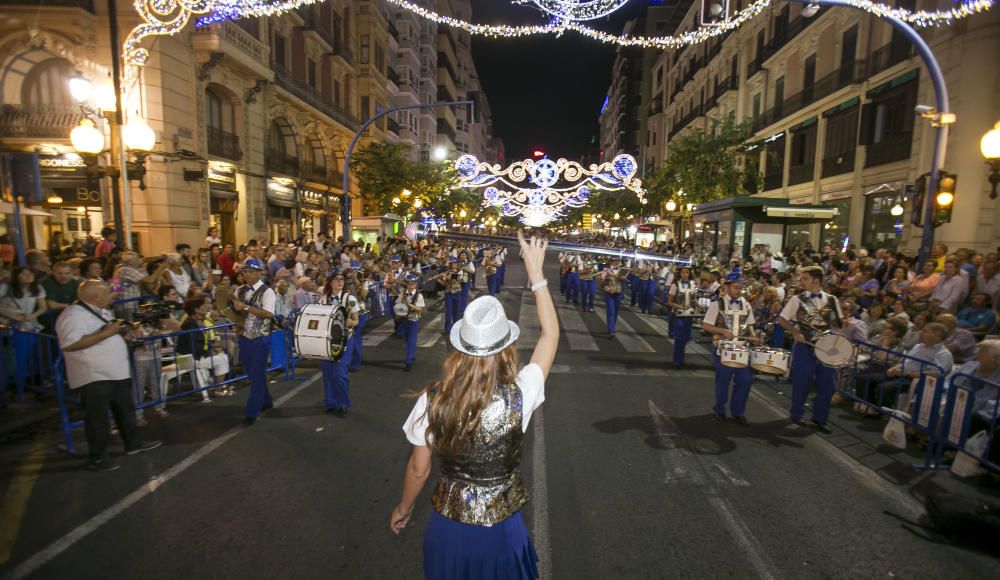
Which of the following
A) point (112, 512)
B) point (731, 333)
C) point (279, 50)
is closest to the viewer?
point (112, 512)

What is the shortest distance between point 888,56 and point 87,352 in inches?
1012

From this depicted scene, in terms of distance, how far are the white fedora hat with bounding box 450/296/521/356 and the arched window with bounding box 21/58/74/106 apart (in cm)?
2066

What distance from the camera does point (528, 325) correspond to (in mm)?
13359

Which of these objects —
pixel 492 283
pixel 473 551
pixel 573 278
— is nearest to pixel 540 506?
pixel 473 551

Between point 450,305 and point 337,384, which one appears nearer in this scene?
point 337,384

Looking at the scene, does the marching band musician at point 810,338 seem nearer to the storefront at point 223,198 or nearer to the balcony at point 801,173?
the storefront at point 223,198

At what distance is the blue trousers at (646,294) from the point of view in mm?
15953

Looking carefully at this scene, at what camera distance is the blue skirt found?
2.18m

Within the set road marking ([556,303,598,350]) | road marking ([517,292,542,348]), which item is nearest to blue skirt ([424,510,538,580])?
road marking ([517,292,542,348])

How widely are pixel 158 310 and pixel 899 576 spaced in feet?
27.4

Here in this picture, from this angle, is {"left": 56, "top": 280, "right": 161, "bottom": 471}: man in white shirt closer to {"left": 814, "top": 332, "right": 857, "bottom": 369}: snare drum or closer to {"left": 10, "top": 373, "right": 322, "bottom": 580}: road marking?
{"left": 10, "top": 373, "right": 322, "bottom": 580}: road marking

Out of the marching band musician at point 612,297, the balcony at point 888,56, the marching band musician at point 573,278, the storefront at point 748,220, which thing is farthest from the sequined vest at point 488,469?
the balcony at point 888,56

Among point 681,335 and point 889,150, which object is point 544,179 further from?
point 889,150

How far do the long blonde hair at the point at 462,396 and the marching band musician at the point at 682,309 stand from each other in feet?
25.4
